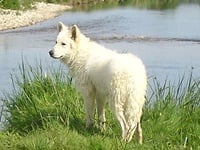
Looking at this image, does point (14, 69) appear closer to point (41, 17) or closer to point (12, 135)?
point (12, 135)

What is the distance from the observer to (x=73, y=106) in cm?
782

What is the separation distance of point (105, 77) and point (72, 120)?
1.00m

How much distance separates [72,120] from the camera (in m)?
7.39

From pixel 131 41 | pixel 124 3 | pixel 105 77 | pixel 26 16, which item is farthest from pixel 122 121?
pixel 124 3

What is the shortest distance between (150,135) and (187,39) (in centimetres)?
1880

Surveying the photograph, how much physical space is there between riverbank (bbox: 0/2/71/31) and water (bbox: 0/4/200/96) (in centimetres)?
97

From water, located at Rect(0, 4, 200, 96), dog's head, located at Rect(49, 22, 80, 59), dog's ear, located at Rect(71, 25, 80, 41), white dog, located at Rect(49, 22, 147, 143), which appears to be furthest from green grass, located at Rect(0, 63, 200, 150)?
water, located at Rect(0, 4, 200, 96)

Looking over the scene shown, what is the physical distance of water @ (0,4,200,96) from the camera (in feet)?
55.8

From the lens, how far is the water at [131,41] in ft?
55.8

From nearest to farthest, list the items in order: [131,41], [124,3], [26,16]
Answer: [131,41] → [26,16] → [124,3]

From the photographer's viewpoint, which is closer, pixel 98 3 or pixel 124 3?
pixel 124 3

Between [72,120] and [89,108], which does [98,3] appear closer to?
[72,120]

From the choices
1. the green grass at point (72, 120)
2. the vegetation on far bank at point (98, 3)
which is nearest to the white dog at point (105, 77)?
the green grass at point (72, 120)

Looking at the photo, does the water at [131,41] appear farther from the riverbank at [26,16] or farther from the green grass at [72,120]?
the green grass at [72,120]
